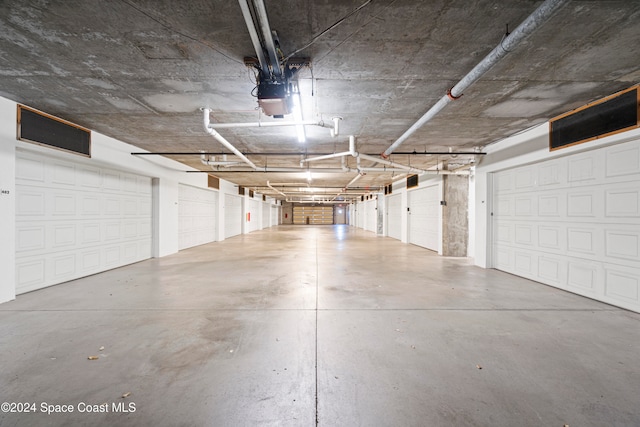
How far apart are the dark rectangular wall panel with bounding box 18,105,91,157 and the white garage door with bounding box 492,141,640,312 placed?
805 centimetres

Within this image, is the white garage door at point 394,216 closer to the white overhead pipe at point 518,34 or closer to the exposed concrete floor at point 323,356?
the exposed concrete floor at point 323,356

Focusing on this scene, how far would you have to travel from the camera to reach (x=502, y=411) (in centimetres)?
155

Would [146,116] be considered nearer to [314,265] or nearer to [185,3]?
[185,3]

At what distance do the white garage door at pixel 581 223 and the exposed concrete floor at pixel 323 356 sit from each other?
0.39 m

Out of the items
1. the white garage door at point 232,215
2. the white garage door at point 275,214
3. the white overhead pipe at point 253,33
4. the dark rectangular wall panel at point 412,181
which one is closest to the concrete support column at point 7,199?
the white overhead pipe at point 253,33

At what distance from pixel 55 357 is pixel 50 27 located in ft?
9.05

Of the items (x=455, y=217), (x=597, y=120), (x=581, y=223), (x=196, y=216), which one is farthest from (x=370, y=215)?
(x=597, y=120)

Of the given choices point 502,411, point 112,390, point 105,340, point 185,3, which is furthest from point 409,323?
point 185,3

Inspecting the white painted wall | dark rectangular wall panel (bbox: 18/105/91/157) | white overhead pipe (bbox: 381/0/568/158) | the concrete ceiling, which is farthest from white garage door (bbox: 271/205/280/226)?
white overhead pipe (bbox: 381/0/568/158)

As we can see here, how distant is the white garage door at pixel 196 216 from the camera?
838 cm

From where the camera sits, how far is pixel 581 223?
12.3 feet

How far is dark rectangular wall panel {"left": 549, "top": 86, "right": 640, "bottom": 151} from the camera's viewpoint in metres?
3.09

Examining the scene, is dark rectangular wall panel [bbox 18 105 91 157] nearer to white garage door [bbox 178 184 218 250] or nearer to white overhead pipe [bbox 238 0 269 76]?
white garage door [bbox 178 184 218 250]

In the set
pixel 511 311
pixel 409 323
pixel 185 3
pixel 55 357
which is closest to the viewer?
pixel 185 3
